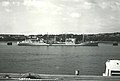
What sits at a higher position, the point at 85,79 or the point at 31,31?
the point at 31,31

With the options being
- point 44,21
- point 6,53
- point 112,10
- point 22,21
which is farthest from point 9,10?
point 6,53

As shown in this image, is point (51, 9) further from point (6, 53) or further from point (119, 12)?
point (6, 53)

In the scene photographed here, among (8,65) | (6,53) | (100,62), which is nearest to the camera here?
(8,65)

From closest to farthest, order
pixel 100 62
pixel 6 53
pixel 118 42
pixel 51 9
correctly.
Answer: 1. pixel 51 9
2. pixel 118 42
3. pixel 100 62
4. pixel 6 53

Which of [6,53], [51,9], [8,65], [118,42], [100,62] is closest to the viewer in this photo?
[51,9]

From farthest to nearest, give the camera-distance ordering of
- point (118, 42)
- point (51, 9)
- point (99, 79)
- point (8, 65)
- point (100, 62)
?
point (100, 62) < point (8, 65) < point (118, 42) < point (51, 9) < point (99, 79)

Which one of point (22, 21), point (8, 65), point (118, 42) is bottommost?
point (8, 65)

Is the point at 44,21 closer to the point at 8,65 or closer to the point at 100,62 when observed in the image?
the point at 8,65

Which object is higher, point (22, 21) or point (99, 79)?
point (22, 21)

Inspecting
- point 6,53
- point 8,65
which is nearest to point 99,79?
point 8,65

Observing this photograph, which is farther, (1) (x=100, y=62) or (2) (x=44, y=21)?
(1) (x=100, y=62)
